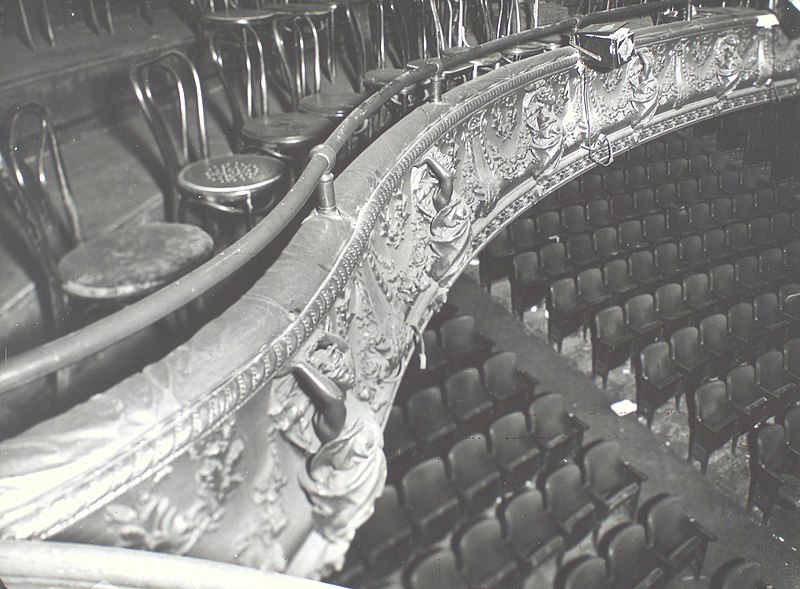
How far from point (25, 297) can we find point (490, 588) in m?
2.27

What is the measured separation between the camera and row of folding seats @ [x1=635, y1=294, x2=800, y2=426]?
390 cm

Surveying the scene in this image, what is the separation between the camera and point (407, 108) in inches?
118

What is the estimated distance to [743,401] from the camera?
12.8 feet

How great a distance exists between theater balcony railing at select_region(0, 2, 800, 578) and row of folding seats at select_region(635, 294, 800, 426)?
6.40 feet

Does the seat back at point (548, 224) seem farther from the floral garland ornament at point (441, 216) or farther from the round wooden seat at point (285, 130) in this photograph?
the round wooden seat at point (285, 130)

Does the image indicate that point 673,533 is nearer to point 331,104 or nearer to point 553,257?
point 553,257

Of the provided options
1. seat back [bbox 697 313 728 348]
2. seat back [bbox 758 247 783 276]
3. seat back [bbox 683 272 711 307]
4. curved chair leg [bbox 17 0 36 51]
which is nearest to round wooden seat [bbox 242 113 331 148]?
curved chair leg [bbox 17 0 36 51]

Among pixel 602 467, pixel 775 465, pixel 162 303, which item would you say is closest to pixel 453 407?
pixel 602 467

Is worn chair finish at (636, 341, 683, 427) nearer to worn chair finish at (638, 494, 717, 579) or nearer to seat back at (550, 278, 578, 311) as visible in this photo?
seat back at (550, 278, 578, 311)

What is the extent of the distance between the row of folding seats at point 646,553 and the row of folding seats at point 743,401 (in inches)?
23.3

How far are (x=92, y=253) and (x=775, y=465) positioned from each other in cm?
371

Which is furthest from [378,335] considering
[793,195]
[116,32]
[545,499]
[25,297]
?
[793,195]

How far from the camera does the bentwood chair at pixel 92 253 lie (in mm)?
1207

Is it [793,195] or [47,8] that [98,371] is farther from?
[793,195]
